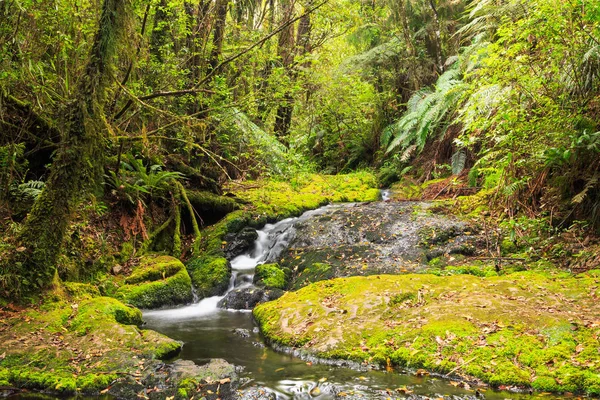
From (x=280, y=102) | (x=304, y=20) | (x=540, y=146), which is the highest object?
(x=304, y=20)

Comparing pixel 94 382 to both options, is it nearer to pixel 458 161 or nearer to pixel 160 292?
pixel 160 292

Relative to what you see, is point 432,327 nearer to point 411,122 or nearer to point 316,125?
point 411,122

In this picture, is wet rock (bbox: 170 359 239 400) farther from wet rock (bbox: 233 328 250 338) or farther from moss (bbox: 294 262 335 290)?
moss (bbox: 294 262 335 290)

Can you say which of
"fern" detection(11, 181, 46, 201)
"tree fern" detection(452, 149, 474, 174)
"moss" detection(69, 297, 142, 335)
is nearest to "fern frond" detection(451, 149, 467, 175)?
"tree fern" detection(452, 149, 474, 174)

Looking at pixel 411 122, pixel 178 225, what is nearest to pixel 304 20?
pixel 411 122

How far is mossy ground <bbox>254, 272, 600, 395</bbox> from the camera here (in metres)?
3.70

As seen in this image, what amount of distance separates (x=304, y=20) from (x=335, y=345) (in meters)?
11.1

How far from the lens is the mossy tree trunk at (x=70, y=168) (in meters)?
4.61

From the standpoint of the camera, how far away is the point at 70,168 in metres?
4.68

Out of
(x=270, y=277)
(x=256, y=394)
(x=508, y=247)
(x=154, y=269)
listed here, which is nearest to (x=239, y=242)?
(x=270, y=277)

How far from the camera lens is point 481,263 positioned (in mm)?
6430

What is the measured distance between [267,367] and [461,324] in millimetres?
1969

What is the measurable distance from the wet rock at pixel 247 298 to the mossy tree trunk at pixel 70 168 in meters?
2.58

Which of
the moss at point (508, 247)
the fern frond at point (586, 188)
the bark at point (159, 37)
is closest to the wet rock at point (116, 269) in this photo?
the bark at point (159, 37)
